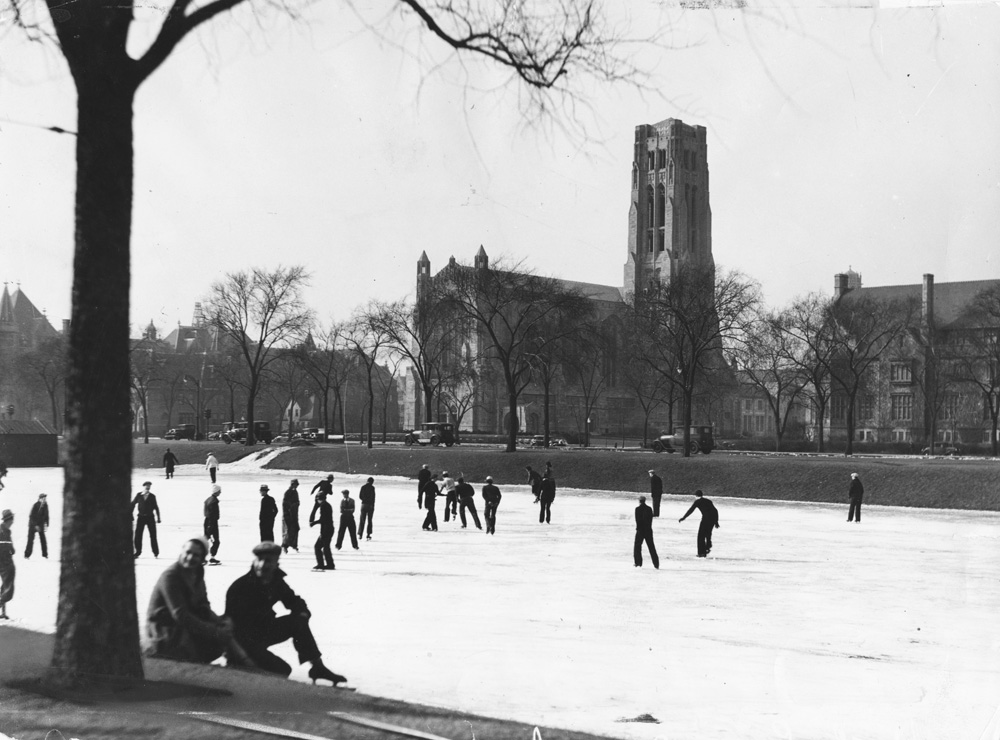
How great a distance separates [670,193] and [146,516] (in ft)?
16.6

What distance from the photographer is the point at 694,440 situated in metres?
14.8

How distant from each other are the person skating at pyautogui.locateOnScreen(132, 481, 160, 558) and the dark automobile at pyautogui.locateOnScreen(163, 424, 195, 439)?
33.9 inches

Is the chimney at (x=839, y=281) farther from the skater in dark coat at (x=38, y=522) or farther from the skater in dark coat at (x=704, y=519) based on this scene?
the skater in dark coat at (x=38, y=522)

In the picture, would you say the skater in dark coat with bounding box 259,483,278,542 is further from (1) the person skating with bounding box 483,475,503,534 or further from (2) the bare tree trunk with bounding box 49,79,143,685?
(1) the person skating with bounding box 483,475,503,534

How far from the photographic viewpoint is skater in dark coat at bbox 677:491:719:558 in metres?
13.9

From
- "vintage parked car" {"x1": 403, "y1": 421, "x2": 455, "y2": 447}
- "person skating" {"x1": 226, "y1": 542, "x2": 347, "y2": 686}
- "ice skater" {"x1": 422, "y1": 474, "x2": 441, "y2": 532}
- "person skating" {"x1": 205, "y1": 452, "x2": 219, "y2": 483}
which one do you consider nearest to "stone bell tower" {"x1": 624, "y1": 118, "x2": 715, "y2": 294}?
"person skating" {"x1": 226, "y1": 542, "x2": 347, "y2": 686}

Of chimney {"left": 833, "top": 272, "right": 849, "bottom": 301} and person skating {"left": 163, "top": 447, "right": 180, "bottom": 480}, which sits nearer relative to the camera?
person skating {"left": 163, "top": 447, "right": 180, "bottom": 480}

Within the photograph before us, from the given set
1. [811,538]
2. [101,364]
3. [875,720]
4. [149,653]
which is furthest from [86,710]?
[811,538]

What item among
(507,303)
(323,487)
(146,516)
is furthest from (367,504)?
(146,516)

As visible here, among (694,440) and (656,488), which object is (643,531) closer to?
(656,488)

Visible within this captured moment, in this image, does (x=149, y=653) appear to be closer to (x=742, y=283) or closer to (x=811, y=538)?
(x=742, y=283)

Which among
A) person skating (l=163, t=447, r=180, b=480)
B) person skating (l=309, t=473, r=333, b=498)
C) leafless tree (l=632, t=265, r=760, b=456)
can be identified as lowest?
person skating (l=309, t=473, r=333, b=498)

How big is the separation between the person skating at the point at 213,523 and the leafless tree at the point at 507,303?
2.95 m

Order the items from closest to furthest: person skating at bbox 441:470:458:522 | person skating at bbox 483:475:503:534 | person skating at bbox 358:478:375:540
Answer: person skating at bbox 358:478:375:540 < person skating at bbox 483:475:503:534 < person skating at bbox 441:470:458:522
